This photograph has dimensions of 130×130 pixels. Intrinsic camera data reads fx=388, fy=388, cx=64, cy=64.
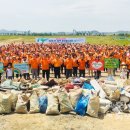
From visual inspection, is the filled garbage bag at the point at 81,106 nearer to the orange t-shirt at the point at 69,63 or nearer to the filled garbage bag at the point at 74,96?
the filled garbage bag at the point at 74,96

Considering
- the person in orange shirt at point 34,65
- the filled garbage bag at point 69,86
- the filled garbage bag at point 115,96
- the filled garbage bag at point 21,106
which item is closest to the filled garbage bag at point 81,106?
the filled garbage bag at point 115,96

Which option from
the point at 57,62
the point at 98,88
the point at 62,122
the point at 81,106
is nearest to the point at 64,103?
the point at 81,106

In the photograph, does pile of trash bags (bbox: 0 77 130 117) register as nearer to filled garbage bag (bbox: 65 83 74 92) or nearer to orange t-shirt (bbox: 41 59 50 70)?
filled garbage bag (bbox: 65 83 74 92)

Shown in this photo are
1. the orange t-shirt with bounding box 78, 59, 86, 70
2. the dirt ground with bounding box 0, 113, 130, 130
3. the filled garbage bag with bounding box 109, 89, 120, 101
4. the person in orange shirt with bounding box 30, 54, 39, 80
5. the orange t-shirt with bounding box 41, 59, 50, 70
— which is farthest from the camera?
the orange t-shirt with bounding box 78, 59, 86, 70

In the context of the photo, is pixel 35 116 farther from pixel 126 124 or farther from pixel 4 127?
pixel 126 124

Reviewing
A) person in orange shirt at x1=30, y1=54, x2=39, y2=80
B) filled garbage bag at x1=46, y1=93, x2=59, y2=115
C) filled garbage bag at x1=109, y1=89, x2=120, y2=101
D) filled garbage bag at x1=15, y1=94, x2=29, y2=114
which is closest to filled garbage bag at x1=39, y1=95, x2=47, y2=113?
filled garbage bag at x1=46, y1=93, x2=59, y2=115

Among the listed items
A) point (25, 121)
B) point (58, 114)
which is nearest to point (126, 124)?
point (58, 114)

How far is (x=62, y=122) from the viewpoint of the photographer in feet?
44.4

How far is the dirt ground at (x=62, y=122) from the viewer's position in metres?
13.1

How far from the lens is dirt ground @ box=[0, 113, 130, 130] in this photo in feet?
43.1

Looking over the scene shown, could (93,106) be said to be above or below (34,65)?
below

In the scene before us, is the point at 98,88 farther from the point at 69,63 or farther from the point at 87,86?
the point at 69,63

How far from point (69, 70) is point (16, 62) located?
10.7 ft

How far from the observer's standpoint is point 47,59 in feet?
75.2
